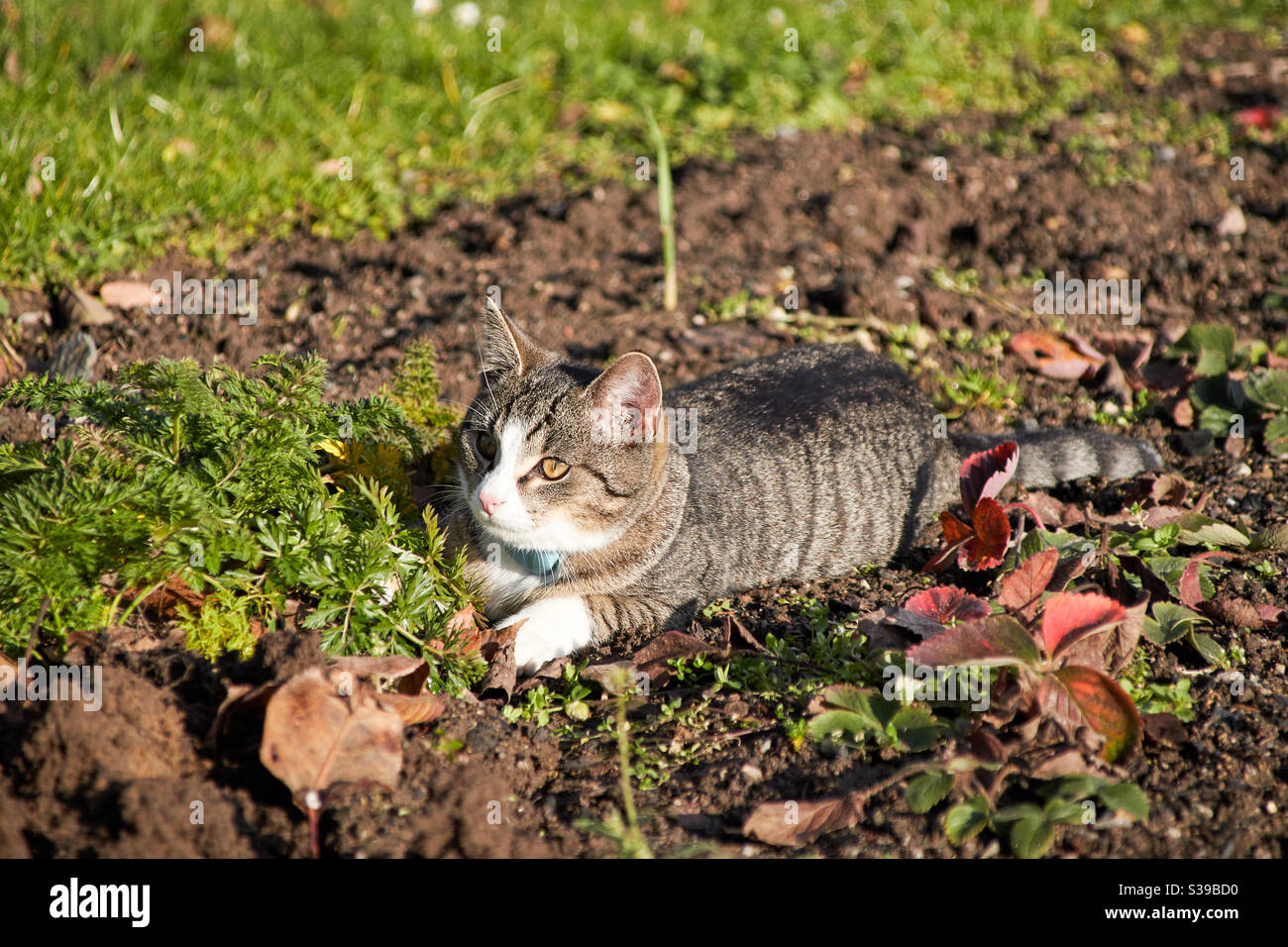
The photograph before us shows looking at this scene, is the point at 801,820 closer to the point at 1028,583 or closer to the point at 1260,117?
the point at 1028,583

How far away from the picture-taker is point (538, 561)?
3.80 m

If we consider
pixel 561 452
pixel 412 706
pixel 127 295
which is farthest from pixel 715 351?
pixel 127 295

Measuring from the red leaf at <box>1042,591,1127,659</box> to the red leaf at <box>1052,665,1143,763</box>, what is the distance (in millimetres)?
80

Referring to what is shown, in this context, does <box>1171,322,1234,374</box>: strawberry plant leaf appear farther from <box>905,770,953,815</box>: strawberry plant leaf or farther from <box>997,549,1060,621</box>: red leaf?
<box>905,770,953,815</box>: strawberry plant leaf

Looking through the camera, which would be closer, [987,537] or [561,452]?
[987,537]

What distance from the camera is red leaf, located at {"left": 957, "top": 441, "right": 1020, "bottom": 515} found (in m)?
3.49

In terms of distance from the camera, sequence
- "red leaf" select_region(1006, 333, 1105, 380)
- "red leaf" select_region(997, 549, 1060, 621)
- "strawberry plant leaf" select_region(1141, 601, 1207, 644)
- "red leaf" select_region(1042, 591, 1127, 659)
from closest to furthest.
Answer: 1. "red leaf" select_region(1042, 591, 1127, 659)
2. "red leaf" select_region(997, 549, 1060, 621)
3. "strawberry plant leaf" select_region(1141, 601, 1207, 644)
4. "red leaf" select_region(1006, 333, 1105, 380)

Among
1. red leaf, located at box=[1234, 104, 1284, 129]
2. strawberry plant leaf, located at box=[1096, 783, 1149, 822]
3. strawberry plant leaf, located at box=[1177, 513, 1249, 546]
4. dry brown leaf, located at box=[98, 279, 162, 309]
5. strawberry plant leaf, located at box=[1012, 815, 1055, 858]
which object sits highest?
red leaf, located at box=[1234, 104, 1284, 129]

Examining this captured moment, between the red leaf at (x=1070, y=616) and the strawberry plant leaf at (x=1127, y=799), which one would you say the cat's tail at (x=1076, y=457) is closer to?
the red leaf at (x=1070, y=616)

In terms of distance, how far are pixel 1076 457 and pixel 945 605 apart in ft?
4.75

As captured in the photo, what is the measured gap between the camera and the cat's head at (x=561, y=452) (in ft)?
11.6

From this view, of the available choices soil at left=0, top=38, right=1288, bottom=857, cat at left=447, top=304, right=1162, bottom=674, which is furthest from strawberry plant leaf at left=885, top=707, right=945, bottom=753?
cat at left=447, top=304, right=1162, bottom=674

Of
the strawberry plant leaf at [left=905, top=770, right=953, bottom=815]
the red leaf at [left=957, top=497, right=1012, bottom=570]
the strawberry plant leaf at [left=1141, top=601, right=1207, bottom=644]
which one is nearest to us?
the strawberry plant leaf at [left=905, top=770, right=953, bottom=815]

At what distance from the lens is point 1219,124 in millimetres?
6652
